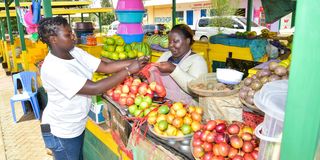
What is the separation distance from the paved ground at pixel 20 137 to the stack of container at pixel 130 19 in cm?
235

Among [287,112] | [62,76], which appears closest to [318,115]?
[287,112]

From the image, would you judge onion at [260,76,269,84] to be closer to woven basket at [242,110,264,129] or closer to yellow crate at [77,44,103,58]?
woven basket at [242,110,264,129]

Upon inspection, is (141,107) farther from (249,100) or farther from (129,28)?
(129,28)

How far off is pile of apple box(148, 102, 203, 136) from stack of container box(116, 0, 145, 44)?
2.40 metres

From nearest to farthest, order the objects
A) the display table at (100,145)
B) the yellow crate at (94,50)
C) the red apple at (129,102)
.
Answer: the red apple at (129,102), the display table at (100,145), the yellow crate at (94,50)

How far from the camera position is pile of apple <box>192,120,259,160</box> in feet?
4.93

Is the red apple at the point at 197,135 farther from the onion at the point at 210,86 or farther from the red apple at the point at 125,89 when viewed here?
the red apple at the point at 125,89

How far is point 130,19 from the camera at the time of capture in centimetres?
421

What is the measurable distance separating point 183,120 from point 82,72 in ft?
3.44

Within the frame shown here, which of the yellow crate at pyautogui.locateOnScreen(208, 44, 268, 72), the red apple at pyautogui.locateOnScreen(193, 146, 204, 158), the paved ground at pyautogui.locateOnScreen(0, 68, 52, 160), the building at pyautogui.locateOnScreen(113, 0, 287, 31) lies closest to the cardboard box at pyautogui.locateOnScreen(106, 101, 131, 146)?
the red apple at pyautogui.locateOnScreen(193, 146, 204, 158)

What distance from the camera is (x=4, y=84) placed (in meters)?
9.07

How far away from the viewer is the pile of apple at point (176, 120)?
1903 millimetres

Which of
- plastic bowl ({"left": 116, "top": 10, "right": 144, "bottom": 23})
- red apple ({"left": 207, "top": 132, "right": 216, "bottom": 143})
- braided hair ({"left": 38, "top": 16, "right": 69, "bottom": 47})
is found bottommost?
red apple ({"left": 207, "top": 132, "right": 216, "bottom": 143})

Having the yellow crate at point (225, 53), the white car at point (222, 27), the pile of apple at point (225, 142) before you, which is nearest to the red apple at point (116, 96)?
the pile of apple at point (225, 142)
